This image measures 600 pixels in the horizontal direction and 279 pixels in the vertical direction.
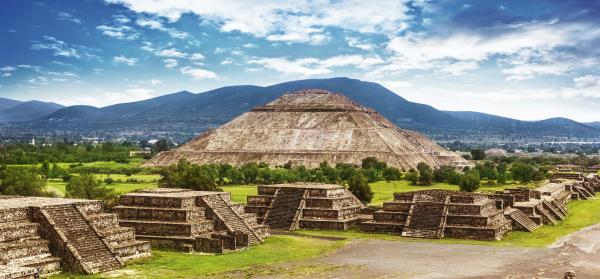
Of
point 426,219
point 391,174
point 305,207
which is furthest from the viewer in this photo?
point 391,174

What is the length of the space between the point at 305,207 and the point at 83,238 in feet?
81.9

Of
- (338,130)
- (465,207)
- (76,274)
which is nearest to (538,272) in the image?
(465,207)

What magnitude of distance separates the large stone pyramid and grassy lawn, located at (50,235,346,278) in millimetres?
97133

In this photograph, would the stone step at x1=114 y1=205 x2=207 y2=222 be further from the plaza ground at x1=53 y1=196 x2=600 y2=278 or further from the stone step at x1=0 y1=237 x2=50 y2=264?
the stone step at x1=0 y1=237 x2=50 y2=264

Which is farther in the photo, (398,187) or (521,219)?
(398,187)

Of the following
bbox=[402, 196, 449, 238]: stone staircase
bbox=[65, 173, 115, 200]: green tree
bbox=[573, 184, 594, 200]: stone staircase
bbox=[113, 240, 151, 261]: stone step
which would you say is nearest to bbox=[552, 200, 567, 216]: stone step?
bbox=[402, 196, 449, 238]: stone staircase

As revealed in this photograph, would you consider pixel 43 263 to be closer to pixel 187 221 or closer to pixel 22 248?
pixel 22 248

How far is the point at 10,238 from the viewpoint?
3597 centimetres

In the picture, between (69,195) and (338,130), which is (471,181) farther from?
(338,130)

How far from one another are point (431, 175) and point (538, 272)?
6903 cm

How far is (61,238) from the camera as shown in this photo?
122 feet

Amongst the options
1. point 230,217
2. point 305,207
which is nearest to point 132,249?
point 230,217

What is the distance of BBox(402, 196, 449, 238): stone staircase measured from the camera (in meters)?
53.8

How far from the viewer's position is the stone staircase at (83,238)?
122 feet
